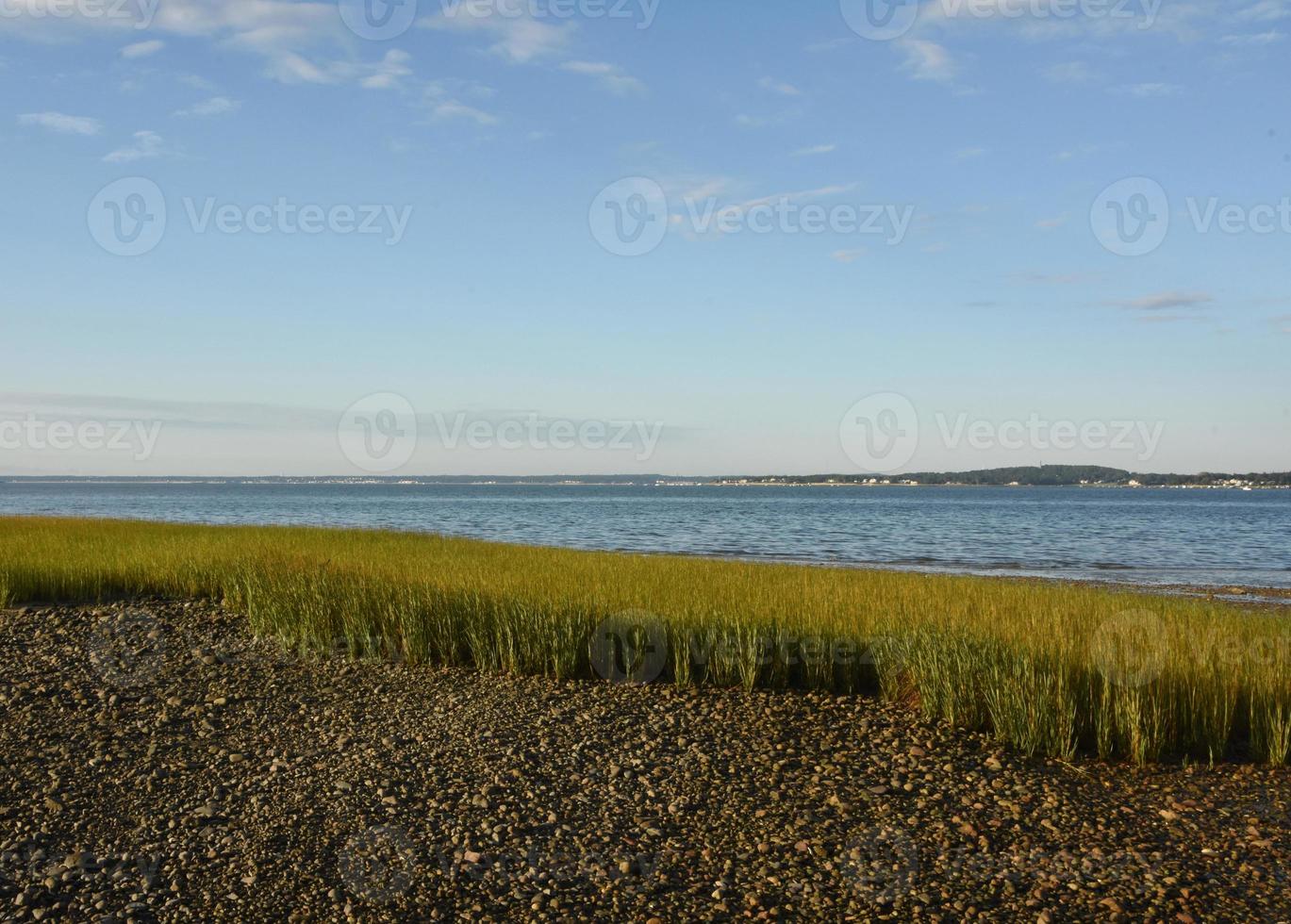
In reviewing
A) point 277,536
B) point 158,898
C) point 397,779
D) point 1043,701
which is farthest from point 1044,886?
point 277,536

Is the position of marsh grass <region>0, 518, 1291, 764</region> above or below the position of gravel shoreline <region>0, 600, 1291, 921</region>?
above

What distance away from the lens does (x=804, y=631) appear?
1059cm

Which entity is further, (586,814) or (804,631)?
(804,631)

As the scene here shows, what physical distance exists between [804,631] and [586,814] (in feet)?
15.1

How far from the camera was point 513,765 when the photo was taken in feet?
24.3

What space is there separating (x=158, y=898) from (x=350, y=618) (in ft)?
21.6

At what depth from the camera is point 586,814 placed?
21.5ft

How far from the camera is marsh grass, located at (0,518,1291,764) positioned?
8141mm

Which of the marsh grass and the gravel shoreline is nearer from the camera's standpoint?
the gravel shoreline

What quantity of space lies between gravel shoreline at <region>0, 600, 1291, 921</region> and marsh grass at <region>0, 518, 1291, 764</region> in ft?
1.38

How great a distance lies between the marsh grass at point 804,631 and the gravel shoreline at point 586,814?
420 mm

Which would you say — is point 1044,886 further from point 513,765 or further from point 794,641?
point 794,641

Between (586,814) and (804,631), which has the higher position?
(804,631)

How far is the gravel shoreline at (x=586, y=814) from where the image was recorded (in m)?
5.44
